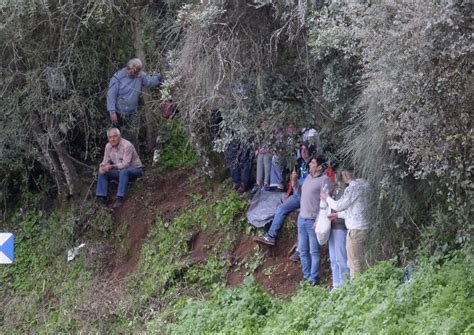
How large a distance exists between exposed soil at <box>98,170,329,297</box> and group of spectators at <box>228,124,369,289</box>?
236 millimetres

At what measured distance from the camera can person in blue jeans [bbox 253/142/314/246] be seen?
14.4 meters

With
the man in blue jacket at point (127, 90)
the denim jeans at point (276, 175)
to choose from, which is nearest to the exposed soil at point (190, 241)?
the denim jeans at point (276, 175)

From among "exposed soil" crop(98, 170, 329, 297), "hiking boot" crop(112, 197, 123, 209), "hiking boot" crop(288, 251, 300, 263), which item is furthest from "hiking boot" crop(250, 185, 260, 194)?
"hiking boot" crop(112, 197, 123, 209)

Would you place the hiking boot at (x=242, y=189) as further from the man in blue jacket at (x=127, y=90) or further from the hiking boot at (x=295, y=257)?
the man in blue jacket at (x=127, y=90)

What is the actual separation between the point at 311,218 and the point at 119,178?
500cm

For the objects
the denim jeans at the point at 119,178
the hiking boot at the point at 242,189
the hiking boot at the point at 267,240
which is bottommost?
the denim jeans at the point at 119,178

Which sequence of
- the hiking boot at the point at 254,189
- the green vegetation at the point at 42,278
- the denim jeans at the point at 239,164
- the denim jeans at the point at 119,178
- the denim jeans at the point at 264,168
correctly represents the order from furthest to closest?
the denim jeans at the point at 119,178 < the green vegetation at the point at 42,278 < the hiking boot at the point at 254,189 < the denim jeans at the point at 239,164 < the denim jeans at the point at 264,168

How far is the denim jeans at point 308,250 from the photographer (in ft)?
45.6

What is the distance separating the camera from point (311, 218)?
13.9 metres

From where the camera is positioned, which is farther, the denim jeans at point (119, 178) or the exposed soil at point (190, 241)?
the denim jeans at point (119, 178)

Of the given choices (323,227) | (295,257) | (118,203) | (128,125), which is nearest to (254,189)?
(295,257)

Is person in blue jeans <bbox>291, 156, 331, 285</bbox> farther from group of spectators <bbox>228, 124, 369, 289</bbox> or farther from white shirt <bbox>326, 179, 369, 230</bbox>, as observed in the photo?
white shirt <bbox>326, 179, 369, 230</bbox>

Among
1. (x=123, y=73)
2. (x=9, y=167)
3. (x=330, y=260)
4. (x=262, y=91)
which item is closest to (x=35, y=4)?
(x=123, y=73)

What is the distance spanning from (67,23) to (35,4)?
0.80 metres
